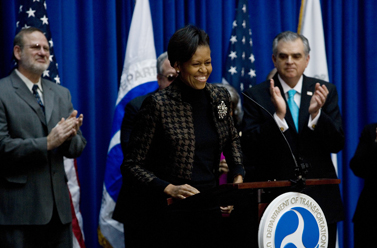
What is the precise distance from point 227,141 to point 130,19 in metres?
2.62

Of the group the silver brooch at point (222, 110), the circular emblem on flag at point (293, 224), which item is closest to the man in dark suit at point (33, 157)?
the silver brooch at point (222, 110)

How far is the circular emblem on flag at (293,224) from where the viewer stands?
5.13 ft

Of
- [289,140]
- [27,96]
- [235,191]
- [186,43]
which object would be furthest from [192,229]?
[27,96]

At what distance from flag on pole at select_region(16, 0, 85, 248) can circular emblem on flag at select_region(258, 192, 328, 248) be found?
234cm

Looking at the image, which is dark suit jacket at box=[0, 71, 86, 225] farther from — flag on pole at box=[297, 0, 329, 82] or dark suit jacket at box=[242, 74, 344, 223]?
flag on pole at box=[297, 0, 329, 82]

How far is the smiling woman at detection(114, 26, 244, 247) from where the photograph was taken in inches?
73.4

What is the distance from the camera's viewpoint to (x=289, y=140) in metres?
2.82

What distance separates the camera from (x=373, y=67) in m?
5.19

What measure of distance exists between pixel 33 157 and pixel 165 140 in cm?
116

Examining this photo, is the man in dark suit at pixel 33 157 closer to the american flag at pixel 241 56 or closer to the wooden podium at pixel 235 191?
the wooden podium at pixel 235 191

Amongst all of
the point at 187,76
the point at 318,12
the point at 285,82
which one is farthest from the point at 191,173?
the point at 318,12

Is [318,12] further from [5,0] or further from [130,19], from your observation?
[5,0]

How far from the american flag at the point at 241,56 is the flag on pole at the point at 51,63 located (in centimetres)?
160

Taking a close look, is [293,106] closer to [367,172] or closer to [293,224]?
[367,172]
